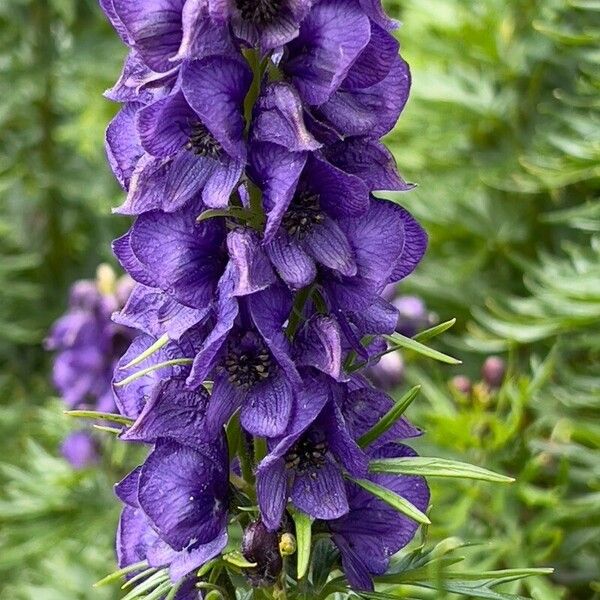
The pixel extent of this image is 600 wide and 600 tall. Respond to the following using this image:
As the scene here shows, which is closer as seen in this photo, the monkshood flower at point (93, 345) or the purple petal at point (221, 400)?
the purple petal at point (221, 400)

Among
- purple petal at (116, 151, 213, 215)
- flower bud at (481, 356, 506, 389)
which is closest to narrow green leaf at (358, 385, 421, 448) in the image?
purple petal at (116, 151, 213, 215)

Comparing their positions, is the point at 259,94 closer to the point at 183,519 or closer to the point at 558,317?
the point at 183,519

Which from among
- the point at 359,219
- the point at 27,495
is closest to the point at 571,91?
the point at 27,495

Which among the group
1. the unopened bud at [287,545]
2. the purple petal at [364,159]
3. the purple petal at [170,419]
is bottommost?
the unopened bud at [287,545]

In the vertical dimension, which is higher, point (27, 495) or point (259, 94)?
point (259, 94)

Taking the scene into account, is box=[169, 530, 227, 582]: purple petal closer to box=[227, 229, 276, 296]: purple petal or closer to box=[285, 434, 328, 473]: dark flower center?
box=[285, 434, 328, 473]: dark flower center

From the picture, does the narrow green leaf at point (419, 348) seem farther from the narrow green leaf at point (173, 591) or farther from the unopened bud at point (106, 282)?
the unopened bud at point (106, 282)

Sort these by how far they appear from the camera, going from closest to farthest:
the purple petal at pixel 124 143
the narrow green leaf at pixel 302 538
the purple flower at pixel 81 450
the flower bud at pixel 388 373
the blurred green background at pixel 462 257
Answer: the narrow green leaf at pixel 302 538, the purple petal at pixel 124 143, the blurred green background at pixel 462 257, the flower bud at pixel 388 373, the purple flower at pixel 81 450

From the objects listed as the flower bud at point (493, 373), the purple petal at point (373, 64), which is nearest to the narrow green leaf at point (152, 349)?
the purple petal at point (373, 64)
